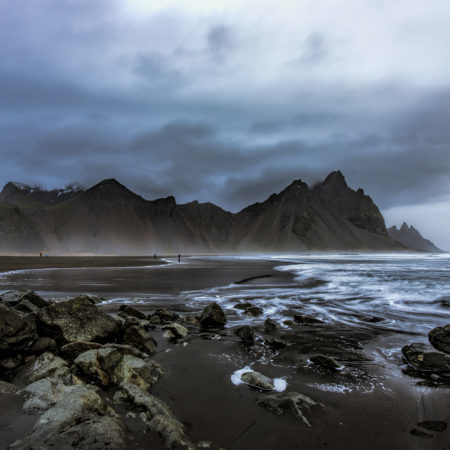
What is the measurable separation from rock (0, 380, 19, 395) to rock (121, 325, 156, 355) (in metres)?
2.18

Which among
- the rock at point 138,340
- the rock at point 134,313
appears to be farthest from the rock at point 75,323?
the rock at point 134,313

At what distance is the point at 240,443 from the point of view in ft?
10.2

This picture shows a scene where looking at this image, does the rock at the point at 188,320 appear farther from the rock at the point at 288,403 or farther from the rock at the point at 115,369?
the rock at the point at 288,403

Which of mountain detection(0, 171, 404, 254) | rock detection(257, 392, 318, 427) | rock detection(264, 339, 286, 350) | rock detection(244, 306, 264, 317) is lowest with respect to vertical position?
rock detection(244, 306, 264, 317)

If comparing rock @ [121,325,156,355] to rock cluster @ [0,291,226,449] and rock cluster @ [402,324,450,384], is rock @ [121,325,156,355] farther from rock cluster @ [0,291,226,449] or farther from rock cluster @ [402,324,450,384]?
rock cluster @ [402,324,450,384]

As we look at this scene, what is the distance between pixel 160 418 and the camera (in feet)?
11.0

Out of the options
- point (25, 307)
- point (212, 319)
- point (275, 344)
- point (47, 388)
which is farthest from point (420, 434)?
point (25, 307)

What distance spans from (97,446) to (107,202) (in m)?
163

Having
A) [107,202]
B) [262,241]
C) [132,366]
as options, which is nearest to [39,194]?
[107,202]

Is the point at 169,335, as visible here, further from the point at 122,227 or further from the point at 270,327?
the point at 122,227

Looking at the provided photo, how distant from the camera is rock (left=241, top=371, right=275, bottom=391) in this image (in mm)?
4423

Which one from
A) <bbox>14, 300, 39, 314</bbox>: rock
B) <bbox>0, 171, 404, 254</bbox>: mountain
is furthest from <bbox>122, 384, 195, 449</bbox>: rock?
<bbox>0, 171, 404, 254</bbox>: mountain

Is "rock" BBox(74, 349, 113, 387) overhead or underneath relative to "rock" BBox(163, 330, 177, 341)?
overhead

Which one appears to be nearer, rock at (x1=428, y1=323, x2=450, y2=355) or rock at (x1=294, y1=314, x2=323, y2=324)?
rock at (x1=428, y1=323, x2=450, y2=355)
